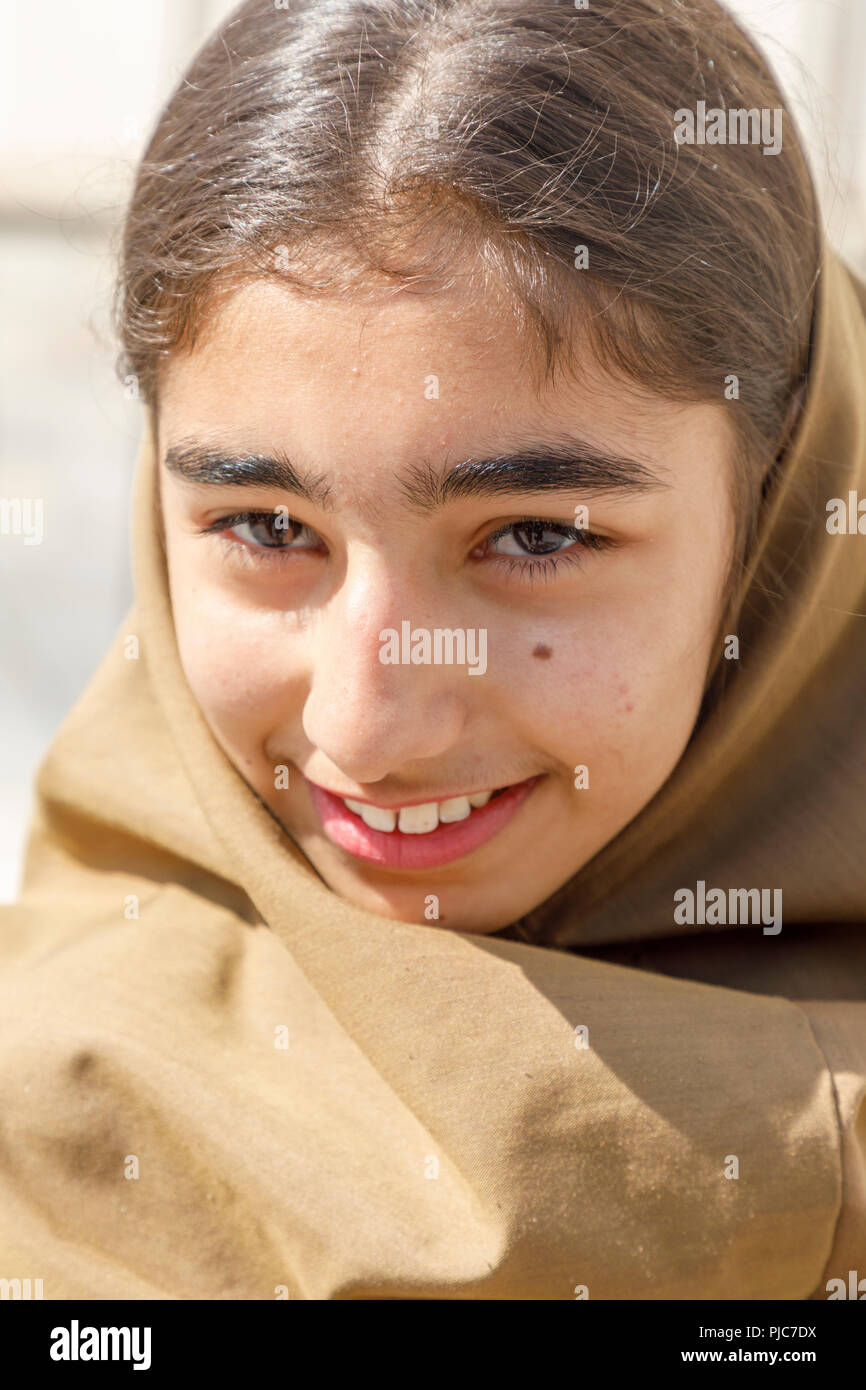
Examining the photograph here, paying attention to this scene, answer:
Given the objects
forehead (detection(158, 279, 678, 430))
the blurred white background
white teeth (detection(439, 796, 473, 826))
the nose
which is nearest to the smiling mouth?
white teeth (detection(439, 796, 473, 826))

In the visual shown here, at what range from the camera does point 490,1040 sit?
3.88 feet

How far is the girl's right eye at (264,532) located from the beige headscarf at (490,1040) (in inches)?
9.6

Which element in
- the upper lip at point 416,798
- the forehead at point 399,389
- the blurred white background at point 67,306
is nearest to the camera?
the forehead at point 399,389

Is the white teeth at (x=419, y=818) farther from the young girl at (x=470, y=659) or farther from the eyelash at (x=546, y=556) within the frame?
the eyelash at (x=546, y=556)

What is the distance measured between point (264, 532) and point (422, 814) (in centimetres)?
31

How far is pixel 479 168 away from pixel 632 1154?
0.86 metres

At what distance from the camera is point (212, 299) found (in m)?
1.17

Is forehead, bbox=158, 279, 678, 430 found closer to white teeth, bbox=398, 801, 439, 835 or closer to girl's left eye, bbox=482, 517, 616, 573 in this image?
girl's left eye, bbox=482, 517, 616, 573

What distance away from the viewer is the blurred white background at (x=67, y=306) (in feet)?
10.00

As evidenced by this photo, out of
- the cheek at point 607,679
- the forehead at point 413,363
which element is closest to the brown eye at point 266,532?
the forehead at point 413,363

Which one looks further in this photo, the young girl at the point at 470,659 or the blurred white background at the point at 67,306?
the blurred white background at the point at 67,306

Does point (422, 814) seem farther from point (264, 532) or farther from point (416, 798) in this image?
point (264, 532)

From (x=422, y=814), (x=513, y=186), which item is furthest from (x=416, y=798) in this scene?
(x=513, y=186)

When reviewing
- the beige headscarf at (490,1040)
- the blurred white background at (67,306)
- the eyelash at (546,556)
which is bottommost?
the beige headscarf at (490,1040)
